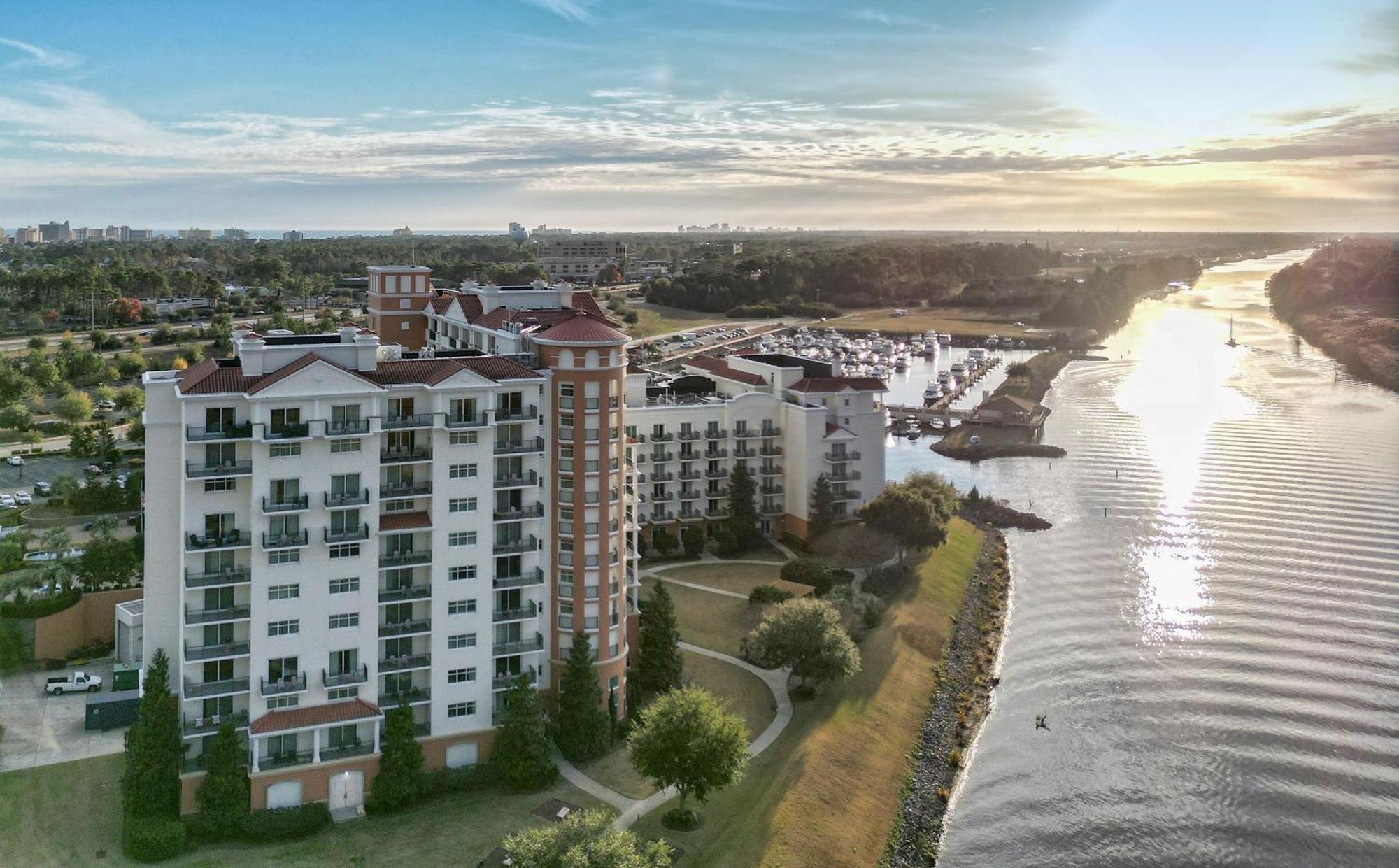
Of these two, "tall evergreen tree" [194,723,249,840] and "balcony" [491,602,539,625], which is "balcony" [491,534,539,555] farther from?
"tall evergreen tree" [194,723,249,840]

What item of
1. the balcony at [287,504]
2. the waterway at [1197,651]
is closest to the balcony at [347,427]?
the balcony at [287,504]

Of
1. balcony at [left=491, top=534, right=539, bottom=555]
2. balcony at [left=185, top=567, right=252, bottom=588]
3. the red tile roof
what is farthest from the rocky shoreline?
balcony at [left=185, top=567, right=252, bottom=588]

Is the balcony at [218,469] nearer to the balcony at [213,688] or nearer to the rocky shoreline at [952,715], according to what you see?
the balcony at [213,688]

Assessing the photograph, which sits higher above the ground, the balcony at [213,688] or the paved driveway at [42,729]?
the balcony at [213,688]

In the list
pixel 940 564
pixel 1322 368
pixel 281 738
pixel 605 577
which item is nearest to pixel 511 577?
pixel 605 577

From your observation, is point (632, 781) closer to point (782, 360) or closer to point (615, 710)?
point (615, 710)

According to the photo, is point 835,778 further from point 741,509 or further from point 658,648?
point 741,509
